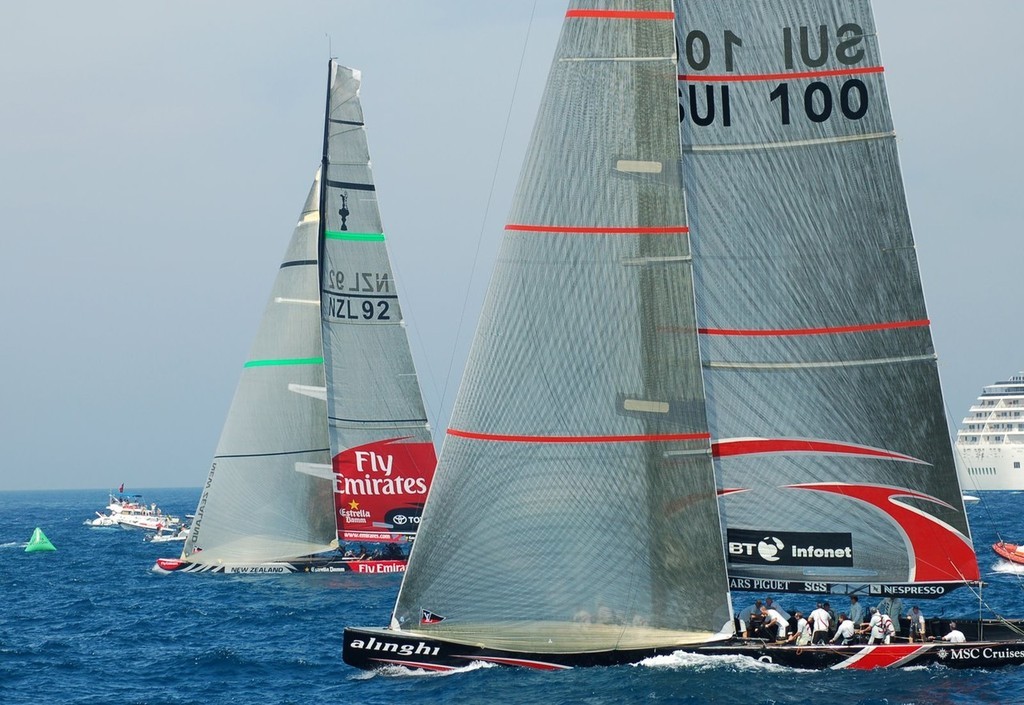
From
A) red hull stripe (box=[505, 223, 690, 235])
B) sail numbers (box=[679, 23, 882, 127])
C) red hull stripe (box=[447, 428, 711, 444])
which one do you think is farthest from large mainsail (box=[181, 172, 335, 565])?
sail numbers (box=[679, 23, 882, 127])

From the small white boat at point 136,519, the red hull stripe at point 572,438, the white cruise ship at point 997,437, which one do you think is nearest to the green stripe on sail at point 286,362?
the red hull stripe at point 572,438

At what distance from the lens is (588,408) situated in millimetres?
21438

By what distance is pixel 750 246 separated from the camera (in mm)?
22484

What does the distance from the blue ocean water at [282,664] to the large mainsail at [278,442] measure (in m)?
1.44

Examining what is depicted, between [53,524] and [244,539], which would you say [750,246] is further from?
[53,524]

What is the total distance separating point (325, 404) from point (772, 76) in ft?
72.2

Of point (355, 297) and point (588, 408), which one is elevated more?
point (355, 297)

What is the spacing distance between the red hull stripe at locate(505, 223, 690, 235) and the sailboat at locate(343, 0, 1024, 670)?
4 centimetres

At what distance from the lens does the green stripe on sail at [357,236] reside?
40812mm

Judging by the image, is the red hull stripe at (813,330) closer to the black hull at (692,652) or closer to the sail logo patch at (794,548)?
the sail logo patch at (794,548)

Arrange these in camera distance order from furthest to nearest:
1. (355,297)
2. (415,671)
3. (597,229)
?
(355,297) < (597,229) < (415,671)

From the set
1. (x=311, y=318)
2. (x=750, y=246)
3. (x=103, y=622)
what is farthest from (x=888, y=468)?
(x=311, y=318)

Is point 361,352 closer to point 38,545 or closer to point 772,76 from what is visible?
point 772,76

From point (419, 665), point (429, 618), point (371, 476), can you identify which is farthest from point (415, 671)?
point (371, 476)
